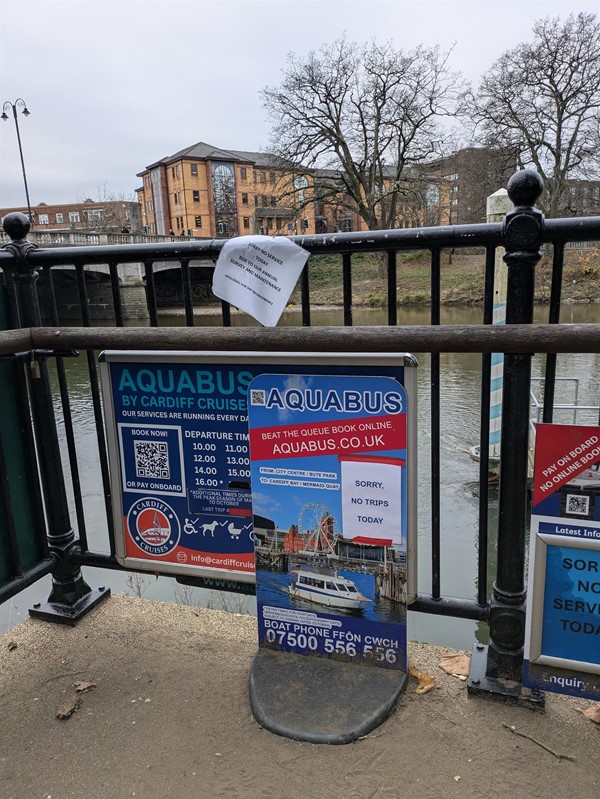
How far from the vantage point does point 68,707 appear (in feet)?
6.32

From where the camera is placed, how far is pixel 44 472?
2.35 metres

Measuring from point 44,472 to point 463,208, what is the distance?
4352 centimetres

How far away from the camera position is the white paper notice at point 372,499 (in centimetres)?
178

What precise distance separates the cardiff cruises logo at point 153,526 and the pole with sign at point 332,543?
0.36m

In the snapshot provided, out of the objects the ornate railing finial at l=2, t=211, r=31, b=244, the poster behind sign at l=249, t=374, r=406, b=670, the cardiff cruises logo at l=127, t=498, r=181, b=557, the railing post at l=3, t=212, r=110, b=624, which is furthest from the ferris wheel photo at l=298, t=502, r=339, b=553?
the ornate railing finial at l=2, t=211, r=31, b=244

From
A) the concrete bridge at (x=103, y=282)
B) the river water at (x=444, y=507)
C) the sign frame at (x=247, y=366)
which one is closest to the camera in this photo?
the sign frame at (x=247, y=366)

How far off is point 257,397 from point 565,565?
102 cm

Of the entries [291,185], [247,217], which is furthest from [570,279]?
[247,217]

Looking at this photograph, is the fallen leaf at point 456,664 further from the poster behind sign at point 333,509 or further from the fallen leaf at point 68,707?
the fallen leaf at point 68,707

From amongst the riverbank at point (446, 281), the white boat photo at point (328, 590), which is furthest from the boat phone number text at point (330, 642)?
the riverbank at point (446, 281)

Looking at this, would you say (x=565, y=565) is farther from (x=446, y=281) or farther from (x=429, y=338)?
(x=446, y=281)

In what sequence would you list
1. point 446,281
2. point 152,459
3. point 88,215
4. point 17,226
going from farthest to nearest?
point 88,215 < point 446,281 < point 17,226 < point 152,459

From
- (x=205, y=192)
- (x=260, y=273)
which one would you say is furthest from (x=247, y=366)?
(x=205, y=192)

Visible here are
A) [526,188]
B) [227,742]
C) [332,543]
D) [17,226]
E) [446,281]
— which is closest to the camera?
[526,188]
